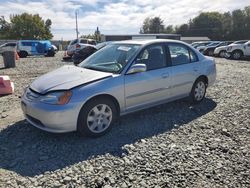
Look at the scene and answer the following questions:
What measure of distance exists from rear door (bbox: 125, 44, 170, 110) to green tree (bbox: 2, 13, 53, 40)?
65647 millimetres

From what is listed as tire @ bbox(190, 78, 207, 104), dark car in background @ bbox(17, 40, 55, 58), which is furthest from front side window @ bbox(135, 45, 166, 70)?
dark car in background @ bbox(17, 40, 55, 58)

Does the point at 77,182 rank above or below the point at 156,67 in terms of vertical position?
below

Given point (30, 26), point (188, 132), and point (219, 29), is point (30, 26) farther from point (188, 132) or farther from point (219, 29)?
point (188, 132)

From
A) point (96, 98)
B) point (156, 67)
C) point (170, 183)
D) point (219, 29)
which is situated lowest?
point (170, 183)

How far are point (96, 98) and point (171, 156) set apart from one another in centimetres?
146

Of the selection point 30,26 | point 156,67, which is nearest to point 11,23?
point 30,26

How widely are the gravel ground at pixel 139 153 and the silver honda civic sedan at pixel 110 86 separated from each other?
313 mm

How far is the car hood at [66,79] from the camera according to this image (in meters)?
4.03

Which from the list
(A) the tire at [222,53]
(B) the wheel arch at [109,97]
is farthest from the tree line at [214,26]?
(B) the wheel arch at [109,97]

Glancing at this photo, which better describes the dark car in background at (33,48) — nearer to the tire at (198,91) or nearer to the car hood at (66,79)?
the tire at (198,91)

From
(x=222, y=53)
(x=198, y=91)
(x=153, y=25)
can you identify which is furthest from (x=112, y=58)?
(x=153, y=25)

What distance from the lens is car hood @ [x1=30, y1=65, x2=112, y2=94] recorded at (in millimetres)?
4027

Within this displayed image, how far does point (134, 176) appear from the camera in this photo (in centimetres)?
318

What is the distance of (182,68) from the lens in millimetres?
5527
